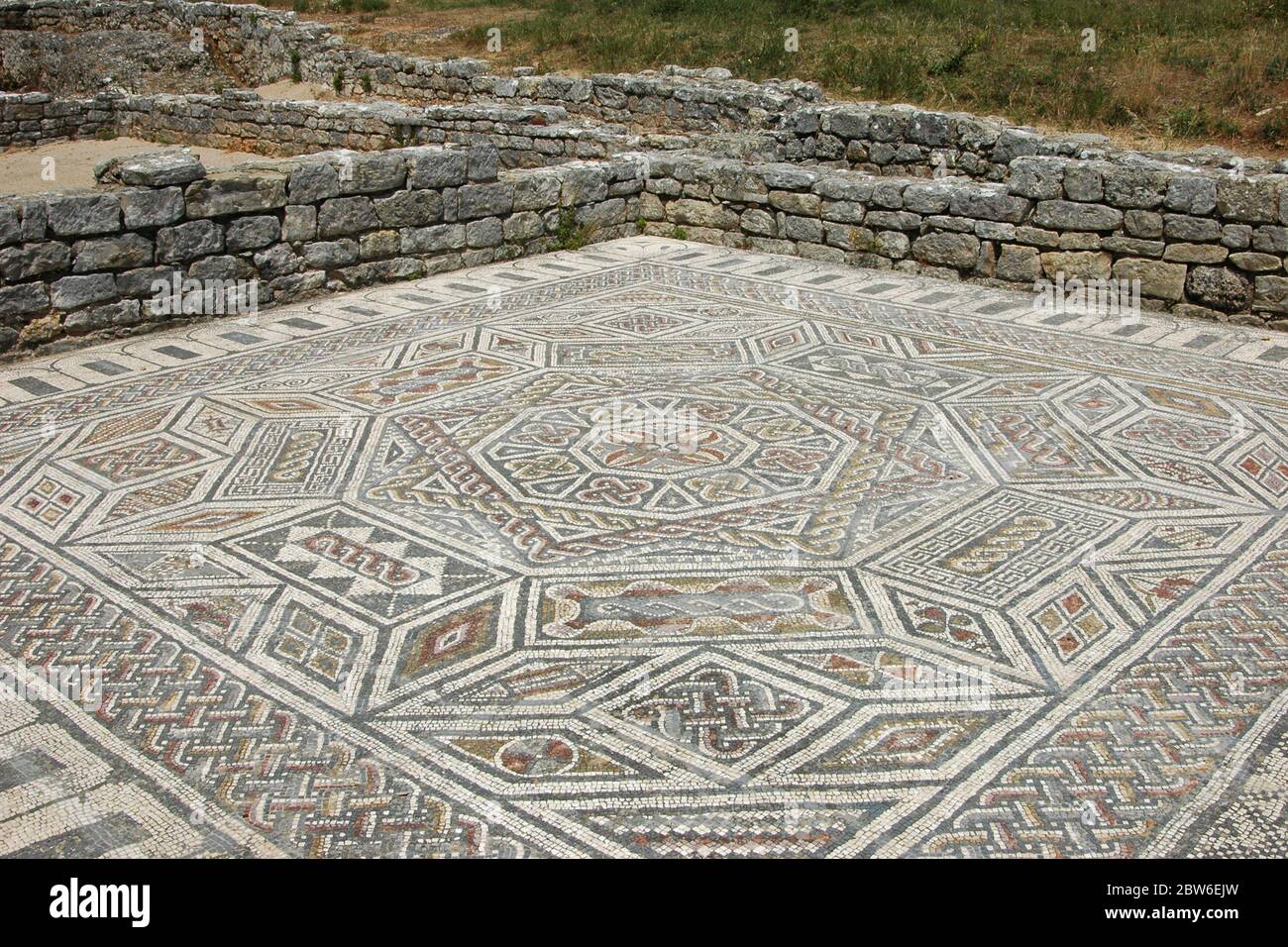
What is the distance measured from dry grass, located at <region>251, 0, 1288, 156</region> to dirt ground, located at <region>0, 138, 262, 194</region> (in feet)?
13.6

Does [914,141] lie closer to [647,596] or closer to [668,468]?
[668,468]

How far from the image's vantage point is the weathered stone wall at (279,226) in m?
5.82

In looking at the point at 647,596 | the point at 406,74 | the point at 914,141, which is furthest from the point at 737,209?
the point at 406,74

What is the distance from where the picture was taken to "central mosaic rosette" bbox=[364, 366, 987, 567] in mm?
3961

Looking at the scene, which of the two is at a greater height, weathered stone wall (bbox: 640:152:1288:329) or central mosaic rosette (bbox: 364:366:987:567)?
weathered stone wall (bbox: 640:152:1288:329)

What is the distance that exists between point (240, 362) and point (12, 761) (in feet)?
11.0

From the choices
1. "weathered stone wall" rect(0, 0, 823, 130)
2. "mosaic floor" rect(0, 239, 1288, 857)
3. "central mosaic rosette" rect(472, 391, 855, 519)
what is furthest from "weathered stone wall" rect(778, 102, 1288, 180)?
"central mosaic rosette" rect(472, 391, 855, 519)

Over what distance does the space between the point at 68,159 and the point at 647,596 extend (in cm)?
1267

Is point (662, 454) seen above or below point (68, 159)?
below

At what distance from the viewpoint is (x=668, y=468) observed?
4.53m

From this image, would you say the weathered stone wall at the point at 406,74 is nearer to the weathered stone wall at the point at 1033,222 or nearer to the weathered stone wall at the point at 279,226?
the weathered stone wall at the point at 1033,222

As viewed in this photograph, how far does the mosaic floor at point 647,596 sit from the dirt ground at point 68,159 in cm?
754

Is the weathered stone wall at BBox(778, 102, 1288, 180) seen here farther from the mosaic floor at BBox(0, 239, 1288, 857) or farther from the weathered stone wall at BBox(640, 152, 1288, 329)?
the mosaic floor at BBox(0, 239, 1288, 857)

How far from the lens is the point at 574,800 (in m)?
2.62
